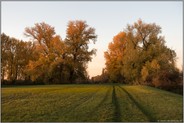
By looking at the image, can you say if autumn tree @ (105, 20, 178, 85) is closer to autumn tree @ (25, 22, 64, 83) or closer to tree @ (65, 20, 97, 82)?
tree @ (65, 20, 97, 82)

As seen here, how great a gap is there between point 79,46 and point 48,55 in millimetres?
6200

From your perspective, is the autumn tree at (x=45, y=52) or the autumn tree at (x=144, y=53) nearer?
the autumn tree at (x=144, y=53)

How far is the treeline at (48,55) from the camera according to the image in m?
50.6

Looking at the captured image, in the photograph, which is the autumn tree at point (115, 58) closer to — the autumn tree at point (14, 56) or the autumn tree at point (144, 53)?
the autumn tree at point (144, 53)

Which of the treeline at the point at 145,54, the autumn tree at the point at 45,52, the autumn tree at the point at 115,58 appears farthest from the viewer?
the autumn tree at the point at 115,58

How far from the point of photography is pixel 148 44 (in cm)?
5003

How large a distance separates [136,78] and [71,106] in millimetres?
36177

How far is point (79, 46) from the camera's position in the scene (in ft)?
175

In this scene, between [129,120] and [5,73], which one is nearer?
[129,120]

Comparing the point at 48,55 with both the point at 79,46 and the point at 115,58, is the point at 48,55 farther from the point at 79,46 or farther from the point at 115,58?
the point at 115,58

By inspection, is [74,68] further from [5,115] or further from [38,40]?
[5,115]

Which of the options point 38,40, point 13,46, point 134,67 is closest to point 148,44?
point 134,67

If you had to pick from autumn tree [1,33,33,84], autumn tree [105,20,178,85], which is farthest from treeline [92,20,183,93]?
autumn tree [1,33,33,84]

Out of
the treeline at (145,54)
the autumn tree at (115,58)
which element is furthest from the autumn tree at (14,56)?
the treeline at (145,54)
